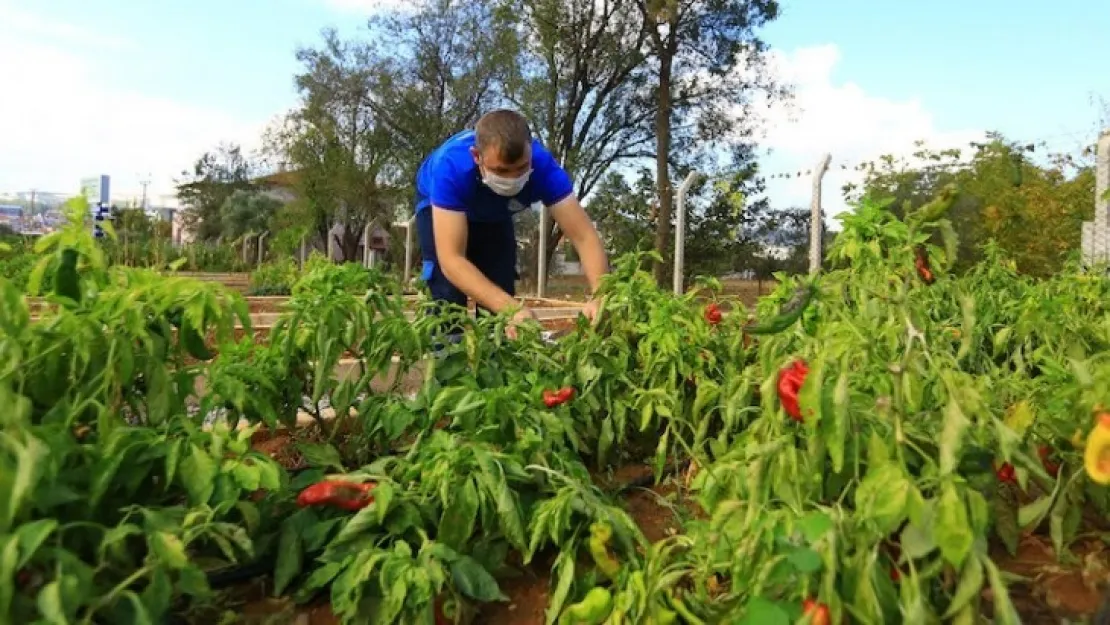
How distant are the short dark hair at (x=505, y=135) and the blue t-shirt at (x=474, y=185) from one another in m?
0.15

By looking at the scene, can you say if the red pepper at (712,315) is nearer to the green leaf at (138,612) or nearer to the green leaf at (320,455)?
the green leaf at (320,455)

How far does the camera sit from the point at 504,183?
8.96ft

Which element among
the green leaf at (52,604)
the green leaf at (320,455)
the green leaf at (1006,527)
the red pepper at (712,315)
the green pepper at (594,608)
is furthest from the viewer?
the red pepper at (712,315)

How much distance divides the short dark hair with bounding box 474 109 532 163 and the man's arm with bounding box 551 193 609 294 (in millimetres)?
362

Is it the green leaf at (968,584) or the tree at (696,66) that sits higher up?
the tree at (696,66)

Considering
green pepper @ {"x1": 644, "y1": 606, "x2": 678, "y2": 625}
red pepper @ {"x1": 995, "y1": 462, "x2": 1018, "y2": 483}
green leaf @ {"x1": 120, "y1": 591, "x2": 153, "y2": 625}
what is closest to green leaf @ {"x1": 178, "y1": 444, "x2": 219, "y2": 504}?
green leaf @ {"x1": 120, "y1": 591, "x2": 153, "y2": 625}

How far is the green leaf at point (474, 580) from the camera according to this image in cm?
133

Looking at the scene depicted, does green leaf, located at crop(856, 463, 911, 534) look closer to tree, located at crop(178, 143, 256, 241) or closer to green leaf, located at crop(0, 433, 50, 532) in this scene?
green leaf, located at crop(0, 433, 50, 532)

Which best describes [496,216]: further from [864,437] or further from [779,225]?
[779,225]

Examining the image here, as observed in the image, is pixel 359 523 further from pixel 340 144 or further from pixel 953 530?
pixel 340 144

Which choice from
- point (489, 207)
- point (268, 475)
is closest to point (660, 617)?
point (268, 475)

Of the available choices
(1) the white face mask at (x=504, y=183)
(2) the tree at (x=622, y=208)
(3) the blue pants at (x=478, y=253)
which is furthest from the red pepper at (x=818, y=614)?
(2) the tree at (x=622, y=208)

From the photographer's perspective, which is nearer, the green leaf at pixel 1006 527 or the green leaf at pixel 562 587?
the green leaf at pixel 562 587

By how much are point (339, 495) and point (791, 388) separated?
78 centimetres
